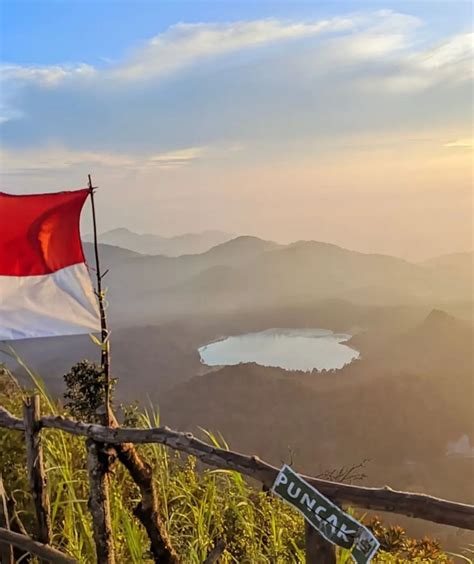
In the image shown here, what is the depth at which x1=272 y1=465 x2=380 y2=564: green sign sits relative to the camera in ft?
4.27

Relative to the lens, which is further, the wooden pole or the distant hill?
the distant hill

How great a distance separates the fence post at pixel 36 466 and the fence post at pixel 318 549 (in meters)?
0.93

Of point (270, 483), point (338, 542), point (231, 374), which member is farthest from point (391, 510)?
point (231, 374)

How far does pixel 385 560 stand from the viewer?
2227mm

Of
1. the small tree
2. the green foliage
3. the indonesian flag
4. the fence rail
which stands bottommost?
the green foliage

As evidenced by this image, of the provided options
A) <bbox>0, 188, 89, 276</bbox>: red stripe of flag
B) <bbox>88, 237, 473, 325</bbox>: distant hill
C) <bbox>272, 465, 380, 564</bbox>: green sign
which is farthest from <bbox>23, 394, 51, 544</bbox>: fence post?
<bbox>88, 237, 473, 325</bbox>: distant hill

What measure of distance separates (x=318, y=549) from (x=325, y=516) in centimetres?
12

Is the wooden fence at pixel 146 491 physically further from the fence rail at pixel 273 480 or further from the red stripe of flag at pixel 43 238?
the red stripe of flag at pixel 43 238

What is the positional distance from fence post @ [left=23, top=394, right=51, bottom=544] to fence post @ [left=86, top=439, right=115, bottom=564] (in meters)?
0.22

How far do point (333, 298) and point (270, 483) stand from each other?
16.4 feet

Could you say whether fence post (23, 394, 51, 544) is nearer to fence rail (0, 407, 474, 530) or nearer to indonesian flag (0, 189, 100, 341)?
fence rail (0, 407, 474, 530)

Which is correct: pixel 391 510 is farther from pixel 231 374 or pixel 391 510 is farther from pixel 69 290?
pixel 231 374

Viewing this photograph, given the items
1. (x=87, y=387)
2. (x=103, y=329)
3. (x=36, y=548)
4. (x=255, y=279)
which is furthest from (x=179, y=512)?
(x=255, y=279)

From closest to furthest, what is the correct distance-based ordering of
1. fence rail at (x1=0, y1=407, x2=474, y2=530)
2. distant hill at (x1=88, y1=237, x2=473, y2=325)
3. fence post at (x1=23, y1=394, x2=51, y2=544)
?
→ fence rail at (x1=0, y1=407, x2=474, y2=530), fence post at (x1=23, y1=394, x2=51, y2=544), distant hill at (x1=88, y1=237, x2=473, y2=325)
